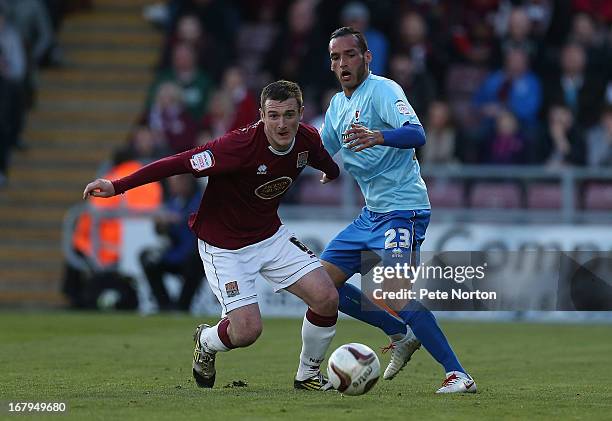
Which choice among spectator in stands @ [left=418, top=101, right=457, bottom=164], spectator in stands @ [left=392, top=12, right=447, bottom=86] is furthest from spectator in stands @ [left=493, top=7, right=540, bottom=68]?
spectator in stands @ [left=418, top=101, right=457, bottom=164]

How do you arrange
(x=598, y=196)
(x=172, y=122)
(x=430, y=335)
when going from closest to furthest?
(x=430, y=335), (x=598, y=196), (x=172, y=122)

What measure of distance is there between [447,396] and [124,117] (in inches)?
550

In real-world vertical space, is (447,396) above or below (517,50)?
below

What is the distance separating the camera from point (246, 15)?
22203 millimetres

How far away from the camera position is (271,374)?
34.9ft

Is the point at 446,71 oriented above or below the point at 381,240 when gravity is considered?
above

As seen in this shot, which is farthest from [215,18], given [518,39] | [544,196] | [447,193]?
[544,196]

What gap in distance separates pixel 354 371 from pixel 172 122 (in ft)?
36.4

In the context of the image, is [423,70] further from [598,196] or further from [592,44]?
[598,196]

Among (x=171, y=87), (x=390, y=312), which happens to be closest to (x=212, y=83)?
(x=171, y=87)

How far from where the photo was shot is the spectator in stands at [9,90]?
2027cm

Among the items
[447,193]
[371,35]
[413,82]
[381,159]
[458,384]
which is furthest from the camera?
[371,35]

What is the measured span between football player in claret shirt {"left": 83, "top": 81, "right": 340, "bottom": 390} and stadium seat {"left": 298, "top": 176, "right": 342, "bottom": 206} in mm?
8089

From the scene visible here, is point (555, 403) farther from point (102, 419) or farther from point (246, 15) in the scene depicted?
point (246, 15)
